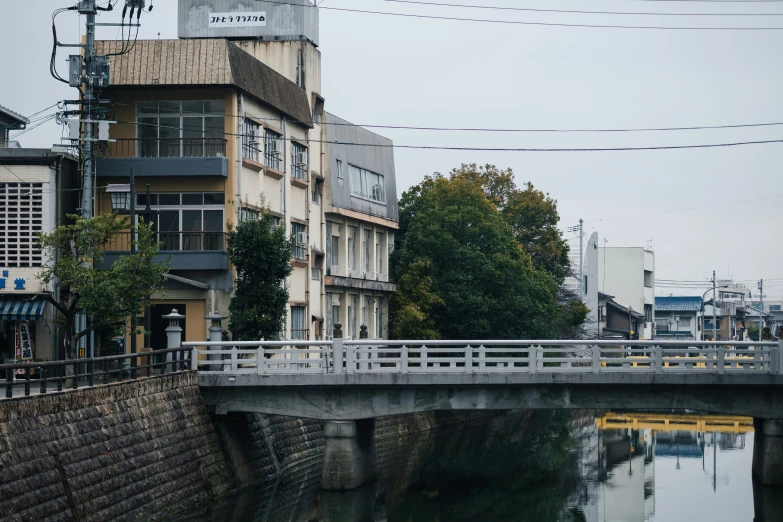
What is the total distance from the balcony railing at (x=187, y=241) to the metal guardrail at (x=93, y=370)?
4.73m

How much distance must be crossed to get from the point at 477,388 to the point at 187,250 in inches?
508

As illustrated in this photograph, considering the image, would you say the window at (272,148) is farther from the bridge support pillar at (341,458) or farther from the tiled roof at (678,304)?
the tiled roof at (678,304)

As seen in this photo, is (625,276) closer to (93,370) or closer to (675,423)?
(675,423)

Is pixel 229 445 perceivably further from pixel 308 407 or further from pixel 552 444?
pixel 552 444

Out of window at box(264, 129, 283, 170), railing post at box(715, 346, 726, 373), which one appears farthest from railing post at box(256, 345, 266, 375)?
window at box(264, 129, 283, 170)

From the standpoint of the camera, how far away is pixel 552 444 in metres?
48.3

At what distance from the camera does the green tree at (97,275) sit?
31.6m

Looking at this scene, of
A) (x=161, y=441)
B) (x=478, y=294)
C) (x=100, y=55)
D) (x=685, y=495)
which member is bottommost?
(x=685, y=495)

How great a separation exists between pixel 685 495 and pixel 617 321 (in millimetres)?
71952

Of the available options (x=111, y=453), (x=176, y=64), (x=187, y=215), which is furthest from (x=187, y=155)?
(x=111, y=453)

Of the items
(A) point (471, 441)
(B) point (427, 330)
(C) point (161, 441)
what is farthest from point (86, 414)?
(B) point (427, 330)

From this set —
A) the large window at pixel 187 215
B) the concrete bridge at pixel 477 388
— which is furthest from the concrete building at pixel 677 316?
the concrete bridge at pixel 477 388

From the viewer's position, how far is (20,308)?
3653cm

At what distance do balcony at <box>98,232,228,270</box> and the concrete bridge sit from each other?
709 cm
